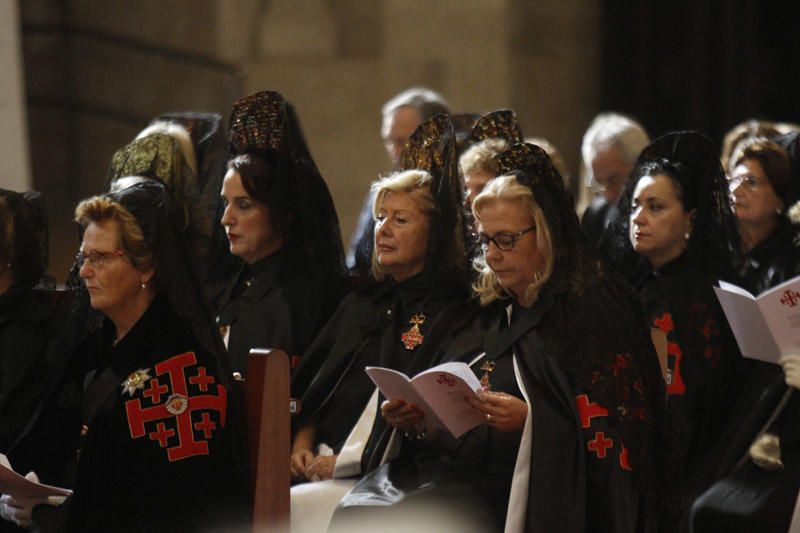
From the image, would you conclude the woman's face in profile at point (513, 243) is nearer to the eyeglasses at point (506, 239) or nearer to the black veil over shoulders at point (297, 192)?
the eyeglasses at point (506, 239)

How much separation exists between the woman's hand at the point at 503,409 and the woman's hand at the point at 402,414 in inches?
12.6

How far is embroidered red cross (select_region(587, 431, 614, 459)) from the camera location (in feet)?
13.5

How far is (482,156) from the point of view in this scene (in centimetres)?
555

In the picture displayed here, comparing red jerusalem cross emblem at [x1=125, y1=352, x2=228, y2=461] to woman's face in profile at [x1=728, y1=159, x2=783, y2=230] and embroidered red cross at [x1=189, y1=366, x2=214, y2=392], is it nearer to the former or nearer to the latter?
embroidered red cross at [x1=189, y1=366, x2=214, y2=392]

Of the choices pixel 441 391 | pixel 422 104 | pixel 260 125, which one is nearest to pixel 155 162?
pixel 260 125

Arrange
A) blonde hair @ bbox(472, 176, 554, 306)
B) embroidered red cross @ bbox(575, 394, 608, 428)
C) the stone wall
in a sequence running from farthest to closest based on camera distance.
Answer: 1. the stone wall
2. blonde hair @ bbox(472, 176, 554, 306)
3. embroidered red cross @ bbox(575, 394, 608, 428)

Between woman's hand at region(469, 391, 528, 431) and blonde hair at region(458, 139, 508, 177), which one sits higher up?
blonde hair at region(458, 139, 508, 177)

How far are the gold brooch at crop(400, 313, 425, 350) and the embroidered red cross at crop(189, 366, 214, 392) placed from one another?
1120 mm

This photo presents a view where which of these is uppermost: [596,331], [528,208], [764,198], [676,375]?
[528,208]

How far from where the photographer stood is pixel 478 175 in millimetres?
5516

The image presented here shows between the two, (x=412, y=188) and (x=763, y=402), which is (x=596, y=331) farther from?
(x=763, y=402)

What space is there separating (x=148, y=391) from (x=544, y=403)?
1198 millimetres

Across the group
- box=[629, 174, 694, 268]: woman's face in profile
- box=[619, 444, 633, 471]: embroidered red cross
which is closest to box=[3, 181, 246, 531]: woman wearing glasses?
box=[619, 444, 633, 471]: embroidered red cross

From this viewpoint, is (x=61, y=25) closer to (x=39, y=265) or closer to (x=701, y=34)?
(x=701, y=34)
